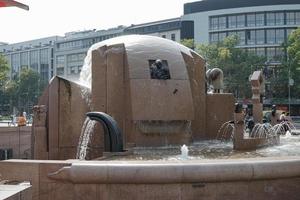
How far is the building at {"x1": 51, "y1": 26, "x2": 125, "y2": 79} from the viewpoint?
94125 mm

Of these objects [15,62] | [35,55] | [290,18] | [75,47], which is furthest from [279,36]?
[15,62]

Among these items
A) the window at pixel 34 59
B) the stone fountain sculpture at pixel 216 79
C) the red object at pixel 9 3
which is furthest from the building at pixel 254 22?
the red object at pixel 9 3

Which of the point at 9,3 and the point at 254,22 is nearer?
the point at 9,3

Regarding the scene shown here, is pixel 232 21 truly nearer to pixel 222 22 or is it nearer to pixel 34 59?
pixel 222 22

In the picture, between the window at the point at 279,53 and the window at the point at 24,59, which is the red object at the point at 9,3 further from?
the window at the point at 24,59

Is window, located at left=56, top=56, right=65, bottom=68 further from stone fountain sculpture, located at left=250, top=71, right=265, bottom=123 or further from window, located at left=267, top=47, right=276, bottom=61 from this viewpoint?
stone fountain sculpture, located at left=250, top=71, right=265, bottom=123

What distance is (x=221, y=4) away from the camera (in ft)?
237

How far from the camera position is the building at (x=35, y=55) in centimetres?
10500

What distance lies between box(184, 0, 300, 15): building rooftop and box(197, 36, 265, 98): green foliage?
14569 millimetres

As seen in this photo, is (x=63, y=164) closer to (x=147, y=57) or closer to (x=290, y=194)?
Answer: (x=290, y=194)

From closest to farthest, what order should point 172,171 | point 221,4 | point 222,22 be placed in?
point 172,171
point 221,4
point 222,22

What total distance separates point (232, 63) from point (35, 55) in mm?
62926

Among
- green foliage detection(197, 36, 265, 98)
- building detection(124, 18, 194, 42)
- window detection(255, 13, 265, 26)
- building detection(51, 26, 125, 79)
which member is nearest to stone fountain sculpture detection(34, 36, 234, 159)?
green foliage detection(197, 36, 265, 98)

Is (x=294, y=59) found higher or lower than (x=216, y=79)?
higher
